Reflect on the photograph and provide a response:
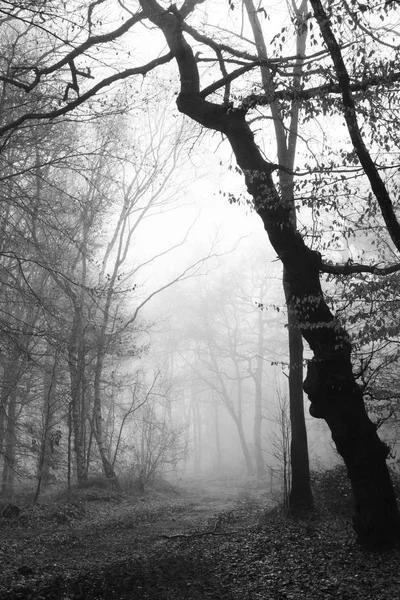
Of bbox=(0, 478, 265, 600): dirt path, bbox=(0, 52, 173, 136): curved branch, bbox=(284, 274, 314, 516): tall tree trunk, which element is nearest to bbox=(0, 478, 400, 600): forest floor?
bbox=(0, 478, 265, 600): dirt path

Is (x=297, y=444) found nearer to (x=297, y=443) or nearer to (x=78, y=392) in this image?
(x=297, y=443)

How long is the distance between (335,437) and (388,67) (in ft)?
13.4

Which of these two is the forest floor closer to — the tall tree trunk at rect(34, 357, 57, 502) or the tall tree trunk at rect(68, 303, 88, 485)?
the tall tree trunk at rect(34, 357, 57, 502)

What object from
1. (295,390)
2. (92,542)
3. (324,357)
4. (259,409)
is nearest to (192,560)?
(92,542)

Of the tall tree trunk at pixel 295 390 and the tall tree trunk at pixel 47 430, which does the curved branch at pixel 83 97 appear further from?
the tall tree trunk at pixel 47 430

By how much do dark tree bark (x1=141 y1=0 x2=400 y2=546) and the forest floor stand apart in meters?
0.51

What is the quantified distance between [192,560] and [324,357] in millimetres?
2987

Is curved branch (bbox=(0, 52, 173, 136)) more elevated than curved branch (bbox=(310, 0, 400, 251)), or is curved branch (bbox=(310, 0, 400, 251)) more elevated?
curved branch (bbox=(0, 52, 173, 136))

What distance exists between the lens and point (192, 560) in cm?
584

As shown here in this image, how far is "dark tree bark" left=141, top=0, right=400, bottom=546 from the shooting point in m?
5.44

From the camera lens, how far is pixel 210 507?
12125mm

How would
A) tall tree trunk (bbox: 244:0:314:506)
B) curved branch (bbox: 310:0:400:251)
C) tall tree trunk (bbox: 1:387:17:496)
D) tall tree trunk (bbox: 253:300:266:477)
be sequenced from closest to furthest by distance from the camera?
curved branch (bbox: 310:0:400:251), tall tree trunk (bbox: 244:0:314:506), tall tree trunk (bbox: 1:387:17:496), tall tree trunk (bbox: 253:300:266:477)

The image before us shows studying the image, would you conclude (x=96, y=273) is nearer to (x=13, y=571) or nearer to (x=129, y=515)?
(x=129, y=515)

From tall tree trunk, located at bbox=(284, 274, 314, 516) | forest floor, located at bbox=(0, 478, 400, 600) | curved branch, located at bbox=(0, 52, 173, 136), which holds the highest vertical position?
curved branch, located at bbox=(0, 52, 173, 136)
